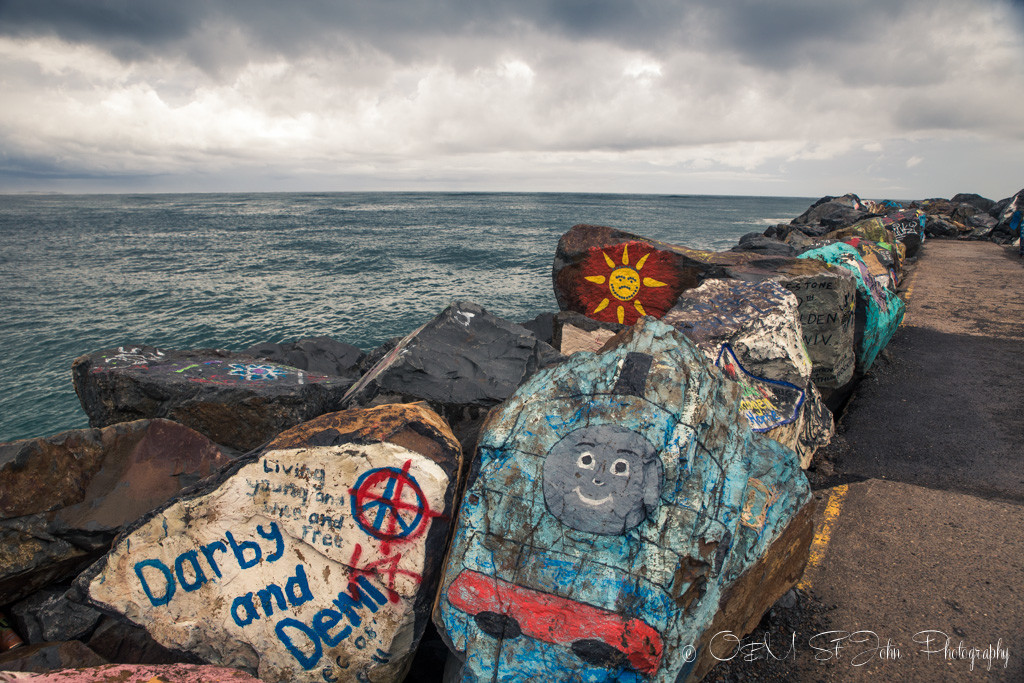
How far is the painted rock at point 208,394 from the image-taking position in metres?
4.16

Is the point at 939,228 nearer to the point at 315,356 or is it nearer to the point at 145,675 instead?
the point at 315,356

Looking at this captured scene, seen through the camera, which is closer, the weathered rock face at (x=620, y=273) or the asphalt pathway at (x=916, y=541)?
the asphalt pathway at (x=916, y=541)

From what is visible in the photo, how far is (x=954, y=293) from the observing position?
970 centimetres

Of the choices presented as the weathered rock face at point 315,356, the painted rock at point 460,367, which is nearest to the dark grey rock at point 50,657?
the painted rock at point 460,367

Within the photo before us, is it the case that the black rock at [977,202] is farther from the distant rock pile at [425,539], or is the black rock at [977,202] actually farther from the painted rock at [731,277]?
the distant rock pile at [425,539]

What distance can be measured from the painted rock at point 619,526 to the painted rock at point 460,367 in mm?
968

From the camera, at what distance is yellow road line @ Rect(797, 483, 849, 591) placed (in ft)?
10.1

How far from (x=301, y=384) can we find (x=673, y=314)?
3.20 m

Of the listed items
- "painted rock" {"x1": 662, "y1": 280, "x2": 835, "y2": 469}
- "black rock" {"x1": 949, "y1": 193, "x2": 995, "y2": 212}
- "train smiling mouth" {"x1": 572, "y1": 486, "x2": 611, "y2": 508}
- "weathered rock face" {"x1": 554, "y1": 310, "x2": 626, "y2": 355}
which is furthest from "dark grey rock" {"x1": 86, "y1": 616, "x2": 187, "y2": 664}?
"black rock" {"x1": 949, "y1": 193, "x2": 995, "y2": 212}

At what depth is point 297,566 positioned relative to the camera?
2.42 meters

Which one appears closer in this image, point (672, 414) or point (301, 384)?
point (672, 414)

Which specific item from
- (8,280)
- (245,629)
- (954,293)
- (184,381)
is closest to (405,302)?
(184,381)

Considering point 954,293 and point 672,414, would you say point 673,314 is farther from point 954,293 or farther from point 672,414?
point 954,293

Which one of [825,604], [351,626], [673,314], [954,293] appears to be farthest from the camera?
[954,293]
